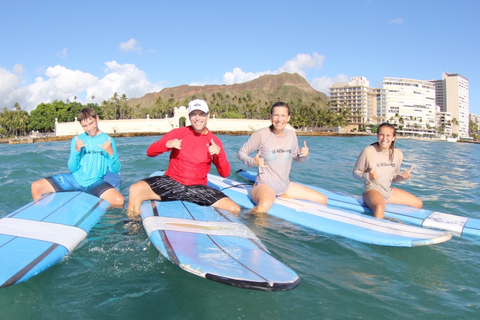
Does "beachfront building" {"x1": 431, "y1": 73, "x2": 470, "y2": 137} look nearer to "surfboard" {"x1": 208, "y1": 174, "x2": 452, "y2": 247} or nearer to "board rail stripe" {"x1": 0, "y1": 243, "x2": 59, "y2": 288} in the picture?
"surfboard" {"x1": 208, "y1": 174, "x2": 452, "y2": 247}

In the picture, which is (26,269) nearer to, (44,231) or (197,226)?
(44,231)

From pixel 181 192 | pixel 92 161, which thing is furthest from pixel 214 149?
pixel 92 161

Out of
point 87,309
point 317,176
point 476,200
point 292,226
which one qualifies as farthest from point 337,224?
point 317,176

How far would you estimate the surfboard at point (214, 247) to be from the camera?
2.43 meters

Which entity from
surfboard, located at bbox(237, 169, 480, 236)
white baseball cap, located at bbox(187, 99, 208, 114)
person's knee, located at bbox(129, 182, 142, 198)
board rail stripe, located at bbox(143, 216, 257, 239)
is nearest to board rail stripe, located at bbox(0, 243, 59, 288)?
board rail stripe, located at bbox(143, 216, 257, 239)

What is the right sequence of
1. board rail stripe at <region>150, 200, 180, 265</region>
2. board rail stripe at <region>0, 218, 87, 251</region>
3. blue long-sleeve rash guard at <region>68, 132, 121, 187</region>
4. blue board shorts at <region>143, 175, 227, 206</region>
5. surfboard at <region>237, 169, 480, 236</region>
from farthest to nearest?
blue long-sleeve rash guard at <region>68, 132, 121, 187</region>, blue board shorts at <region>143, 175, 227, 206</region>, surfboard at <region>237, 169, 480, 236</region>, board rail stripe at <region>0, 218, 87, 251</region>, board rail stripe at <region>150, 200, 180, 265</region>

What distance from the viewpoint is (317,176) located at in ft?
32.6

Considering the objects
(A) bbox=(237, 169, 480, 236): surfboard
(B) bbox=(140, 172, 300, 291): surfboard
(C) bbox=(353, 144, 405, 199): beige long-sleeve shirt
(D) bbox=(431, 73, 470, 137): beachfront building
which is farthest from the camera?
(D) bbox=(431, 73, 470, 137): beachfront building

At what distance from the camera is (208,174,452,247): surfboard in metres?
3.89

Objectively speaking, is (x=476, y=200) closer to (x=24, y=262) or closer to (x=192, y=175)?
(x=192, y=175)

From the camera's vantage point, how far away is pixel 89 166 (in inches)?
217

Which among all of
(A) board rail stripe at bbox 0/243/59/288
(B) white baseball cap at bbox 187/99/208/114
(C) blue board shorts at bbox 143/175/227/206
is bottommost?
(A) board rail stripe at bbox 0/243/59/288

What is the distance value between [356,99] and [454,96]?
6750cm

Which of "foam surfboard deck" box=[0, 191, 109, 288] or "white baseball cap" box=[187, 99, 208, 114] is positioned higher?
"white baseball cap" box=[187, 99, 208, 114]
